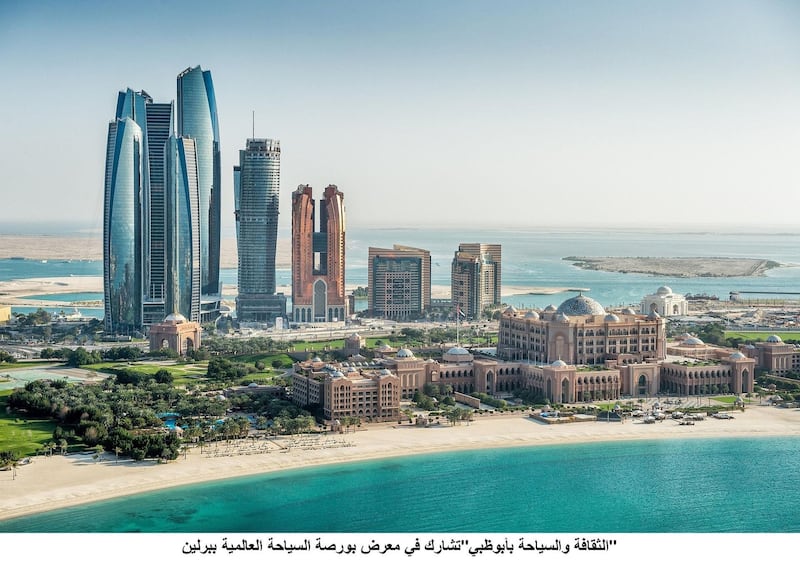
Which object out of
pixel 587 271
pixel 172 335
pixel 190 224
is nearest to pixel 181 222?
pixel 190 224

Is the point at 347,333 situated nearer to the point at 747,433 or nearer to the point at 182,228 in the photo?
the point at 182,228

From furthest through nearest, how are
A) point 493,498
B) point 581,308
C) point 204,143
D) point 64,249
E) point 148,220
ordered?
point 64,249, point 204,143, point 148,220, point 581,308, point 493,498

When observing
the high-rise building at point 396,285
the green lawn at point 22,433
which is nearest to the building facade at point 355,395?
the green lawn at point 22,433

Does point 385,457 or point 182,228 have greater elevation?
point 182,228

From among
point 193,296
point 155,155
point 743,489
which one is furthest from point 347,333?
point 743,489

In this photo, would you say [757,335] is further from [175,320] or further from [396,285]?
[175,320]

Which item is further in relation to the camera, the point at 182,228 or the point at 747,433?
the point at 182,228

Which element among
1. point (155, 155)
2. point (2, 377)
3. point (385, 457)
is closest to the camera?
point (385, 457)
